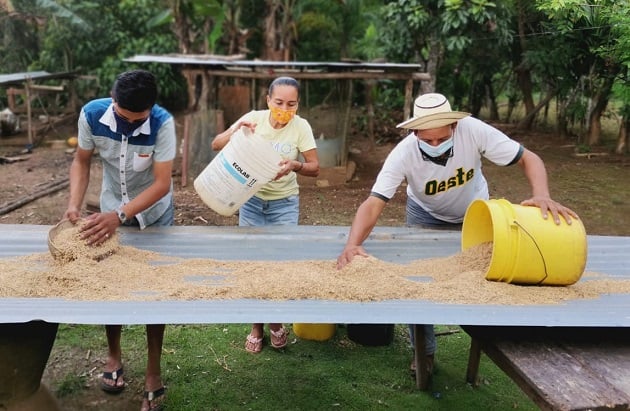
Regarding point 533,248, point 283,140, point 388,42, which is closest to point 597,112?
point 388,42

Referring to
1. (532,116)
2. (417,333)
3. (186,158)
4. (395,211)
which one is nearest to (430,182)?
(417,333)

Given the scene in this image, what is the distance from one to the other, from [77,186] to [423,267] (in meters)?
1.74

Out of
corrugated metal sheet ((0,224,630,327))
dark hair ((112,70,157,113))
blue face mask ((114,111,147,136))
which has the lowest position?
corrugated metal sheet ((0,224,630,327))

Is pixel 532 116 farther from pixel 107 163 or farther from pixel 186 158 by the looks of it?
pixel 107 163

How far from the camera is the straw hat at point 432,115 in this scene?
8.70 feet

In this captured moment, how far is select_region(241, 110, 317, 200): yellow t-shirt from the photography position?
318 centimetres

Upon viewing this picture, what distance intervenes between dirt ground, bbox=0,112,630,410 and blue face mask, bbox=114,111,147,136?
3.35m

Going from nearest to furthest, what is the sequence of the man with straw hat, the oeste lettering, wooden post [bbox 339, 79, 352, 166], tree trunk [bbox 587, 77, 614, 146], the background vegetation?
the man with straw hat → the oeste lettering → wooden post [bbox 339, 79, 352, 166] → the background vegetation → tree trunk [bbox 587, 77, 614, 146]

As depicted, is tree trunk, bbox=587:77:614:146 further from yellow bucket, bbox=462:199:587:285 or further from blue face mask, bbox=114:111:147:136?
blue face mask, bbox=114:111:147:136

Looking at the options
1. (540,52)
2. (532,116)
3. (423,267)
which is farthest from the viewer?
(532,116)

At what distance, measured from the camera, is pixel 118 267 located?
252 cm

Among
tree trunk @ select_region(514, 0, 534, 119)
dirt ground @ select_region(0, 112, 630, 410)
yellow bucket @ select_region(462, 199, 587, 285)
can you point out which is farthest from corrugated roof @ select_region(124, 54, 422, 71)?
yellow bucket @ select_region(462, 199, 587, 285)

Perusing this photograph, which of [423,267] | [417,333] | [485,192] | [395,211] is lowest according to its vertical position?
[395,211]

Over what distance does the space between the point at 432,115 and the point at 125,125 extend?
141cm
